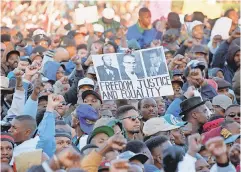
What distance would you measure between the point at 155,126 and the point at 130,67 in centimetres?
228

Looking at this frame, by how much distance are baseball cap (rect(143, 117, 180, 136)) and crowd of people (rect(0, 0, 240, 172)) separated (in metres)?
0.01

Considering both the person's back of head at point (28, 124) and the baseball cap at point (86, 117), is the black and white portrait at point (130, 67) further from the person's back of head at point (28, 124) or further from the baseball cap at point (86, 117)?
the person's back of head at point (28, 124)

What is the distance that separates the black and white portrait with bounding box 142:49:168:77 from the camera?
12.5m

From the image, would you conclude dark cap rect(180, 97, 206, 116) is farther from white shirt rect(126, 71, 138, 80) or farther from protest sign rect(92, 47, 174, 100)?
white shirt rect(126, 71, 138, 80)

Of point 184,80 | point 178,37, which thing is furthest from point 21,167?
point 178,37

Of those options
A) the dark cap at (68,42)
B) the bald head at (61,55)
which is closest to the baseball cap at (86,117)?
the bald head at (61,55)

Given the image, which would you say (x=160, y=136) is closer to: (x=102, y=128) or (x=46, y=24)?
(x=102, y=128)

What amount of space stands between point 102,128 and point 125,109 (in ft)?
3.31

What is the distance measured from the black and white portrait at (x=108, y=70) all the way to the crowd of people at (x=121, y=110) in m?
0.02

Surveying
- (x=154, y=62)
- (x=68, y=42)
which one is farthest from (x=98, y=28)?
(x=154, y=62)

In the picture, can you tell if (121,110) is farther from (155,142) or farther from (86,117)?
(155,142)

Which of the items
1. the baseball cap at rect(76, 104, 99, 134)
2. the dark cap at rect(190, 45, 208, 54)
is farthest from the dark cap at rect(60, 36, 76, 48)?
the baseball cap at rect(76, 104, 99, 134)

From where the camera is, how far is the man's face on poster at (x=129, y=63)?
1269 cm

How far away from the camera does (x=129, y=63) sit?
12750 mm
